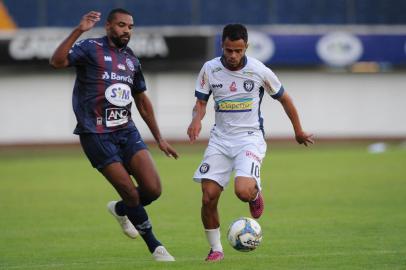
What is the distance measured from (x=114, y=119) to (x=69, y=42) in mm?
988

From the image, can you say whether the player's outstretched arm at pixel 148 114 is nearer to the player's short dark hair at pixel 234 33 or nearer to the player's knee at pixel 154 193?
the player's knee at pixel 154 193

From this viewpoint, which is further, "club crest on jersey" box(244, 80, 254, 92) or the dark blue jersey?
"club crest on jersey" box(244, 80, 254, 92)

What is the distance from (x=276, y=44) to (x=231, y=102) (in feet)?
91.7

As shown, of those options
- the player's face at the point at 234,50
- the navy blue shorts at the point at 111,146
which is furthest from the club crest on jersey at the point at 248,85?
the navy blue shorts at the point at 111,146

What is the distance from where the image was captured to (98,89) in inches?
396

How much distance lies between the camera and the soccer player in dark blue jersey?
10.0 meters

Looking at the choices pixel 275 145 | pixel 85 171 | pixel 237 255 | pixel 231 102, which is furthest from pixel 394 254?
pixel 275 145

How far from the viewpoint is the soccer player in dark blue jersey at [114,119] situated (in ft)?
32.9

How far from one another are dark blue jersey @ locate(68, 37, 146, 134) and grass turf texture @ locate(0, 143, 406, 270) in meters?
1.47

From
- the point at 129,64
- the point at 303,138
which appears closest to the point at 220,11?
the point at 129,64

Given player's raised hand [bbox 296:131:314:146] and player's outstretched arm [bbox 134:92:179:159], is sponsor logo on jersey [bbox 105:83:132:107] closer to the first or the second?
player's outstretched arm [bbox 134:92:179:159]

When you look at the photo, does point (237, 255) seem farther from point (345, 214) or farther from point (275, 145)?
point (275, 145)

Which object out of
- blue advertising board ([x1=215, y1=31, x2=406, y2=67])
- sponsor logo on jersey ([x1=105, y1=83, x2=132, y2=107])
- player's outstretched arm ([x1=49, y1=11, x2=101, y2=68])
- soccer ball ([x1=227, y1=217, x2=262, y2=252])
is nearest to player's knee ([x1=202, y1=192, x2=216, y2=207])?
soccer ball ([x1=227, y1=217, x2=262, y2=252])

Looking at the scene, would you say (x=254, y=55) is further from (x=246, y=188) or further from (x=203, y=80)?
(x=246, y=188)
